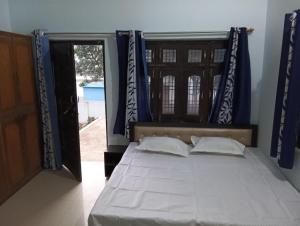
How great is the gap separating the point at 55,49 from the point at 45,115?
927 millimetres

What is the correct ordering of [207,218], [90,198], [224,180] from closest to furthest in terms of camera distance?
[207,218] < [224,180] < [90,198]

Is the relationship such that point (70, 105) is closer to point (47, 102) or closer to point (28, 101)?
point (47, 102)

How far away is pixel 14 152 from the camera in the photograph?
2.96 m

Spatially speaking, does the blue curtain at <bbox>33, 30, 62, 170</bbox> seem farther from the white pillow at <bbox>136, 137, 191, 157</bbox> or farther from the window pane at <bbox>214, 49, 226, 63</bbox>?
the window pane at <bbox>214, 49, 226, 63</bbox>

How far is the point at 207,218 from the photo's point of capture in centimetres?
167

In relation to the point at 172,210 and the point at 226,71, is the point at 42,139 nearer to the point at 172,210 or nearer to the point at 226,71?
the point at 172,210

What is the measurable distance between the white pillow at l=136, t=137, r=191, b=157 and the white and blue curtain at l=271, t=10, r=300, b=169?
103 centimetres

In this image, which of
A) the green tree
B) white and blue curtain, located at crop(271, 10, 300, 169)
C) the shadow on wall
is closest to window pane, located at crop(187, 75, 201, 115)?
the shadow on wall

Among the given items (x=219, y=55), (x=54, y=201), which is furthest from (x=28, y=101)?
(x=219, y=55)

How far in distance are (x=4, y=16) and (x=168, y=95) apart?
246 centimetres

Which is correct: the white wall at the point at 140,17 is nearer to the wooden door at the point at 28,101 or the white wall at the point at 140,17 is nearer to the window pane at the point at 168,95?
the wooden door at the point at 28,101

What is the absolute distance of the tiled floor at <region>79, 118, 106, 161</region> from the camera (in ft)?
13.8

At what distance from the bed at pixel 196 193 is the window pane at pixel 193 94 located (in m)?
0.76

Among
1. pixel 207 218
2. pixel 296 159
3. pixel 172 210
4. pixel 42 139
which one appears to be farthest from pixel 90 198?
pixel 296 159
